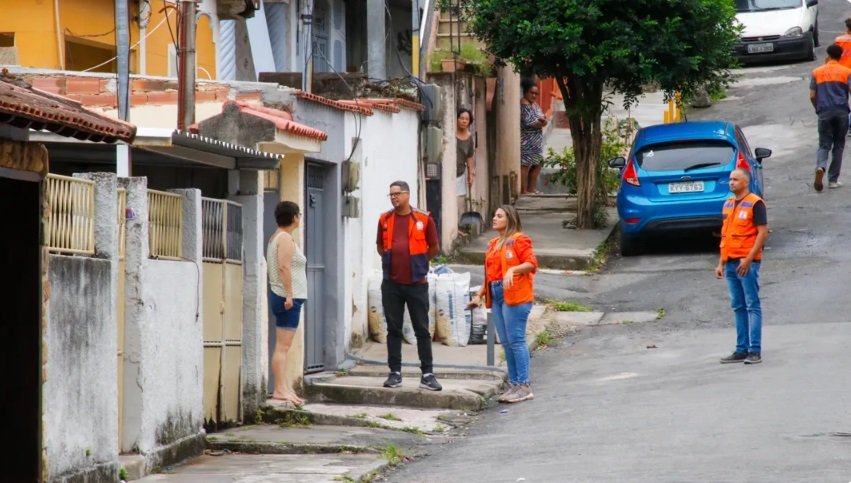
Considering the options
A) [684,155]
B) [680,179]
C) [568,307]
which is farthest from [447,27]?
[568,307]

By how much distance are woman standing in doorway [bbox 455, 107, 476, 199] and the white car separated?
12.9m

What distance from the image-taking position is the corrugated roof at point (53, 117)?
8.02 metres

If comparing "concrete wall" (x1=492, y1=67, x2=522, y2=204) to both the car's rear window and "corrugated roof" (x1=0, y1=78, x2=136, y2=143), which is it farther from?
"corrugated roof" (x1=0, y1=78, x2=136, y2=143)

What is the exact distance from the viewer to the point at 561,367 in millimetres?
15492

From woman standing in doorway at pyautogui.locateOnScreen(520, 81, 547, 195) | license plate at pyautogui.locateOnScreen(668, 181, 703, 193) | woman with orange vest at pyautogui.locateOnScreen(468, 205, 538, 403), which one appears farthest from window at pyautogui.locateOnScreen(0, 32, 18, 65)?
woman standing in doorway at pyautogui.locateOnScreen(520, 81, 547, 195)

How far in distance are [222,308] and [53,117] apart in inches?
181

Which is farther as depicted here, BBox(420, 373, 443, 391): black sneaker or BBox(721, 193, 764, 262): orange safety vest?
BBox(721, 193, 764, 262): orange safety vest

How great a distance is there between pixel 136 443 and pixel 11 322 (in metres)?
1.71

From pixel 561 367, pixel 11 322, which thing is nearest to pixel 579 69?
pixel 561 367

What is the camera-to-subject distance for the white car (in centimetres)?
3344

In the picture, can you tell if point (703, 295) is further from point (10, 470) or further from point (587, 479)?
point (10, 470)

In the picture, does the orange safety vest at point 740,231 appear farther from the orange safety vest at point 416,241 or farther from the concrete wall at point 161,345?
the concrete wall at point 161,345

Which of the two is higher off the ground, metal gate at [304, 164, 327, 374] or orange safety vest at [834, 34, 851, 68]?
orange safety vest at [834, 34, 851, 68]

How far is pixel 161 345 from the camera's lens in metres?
11.0
